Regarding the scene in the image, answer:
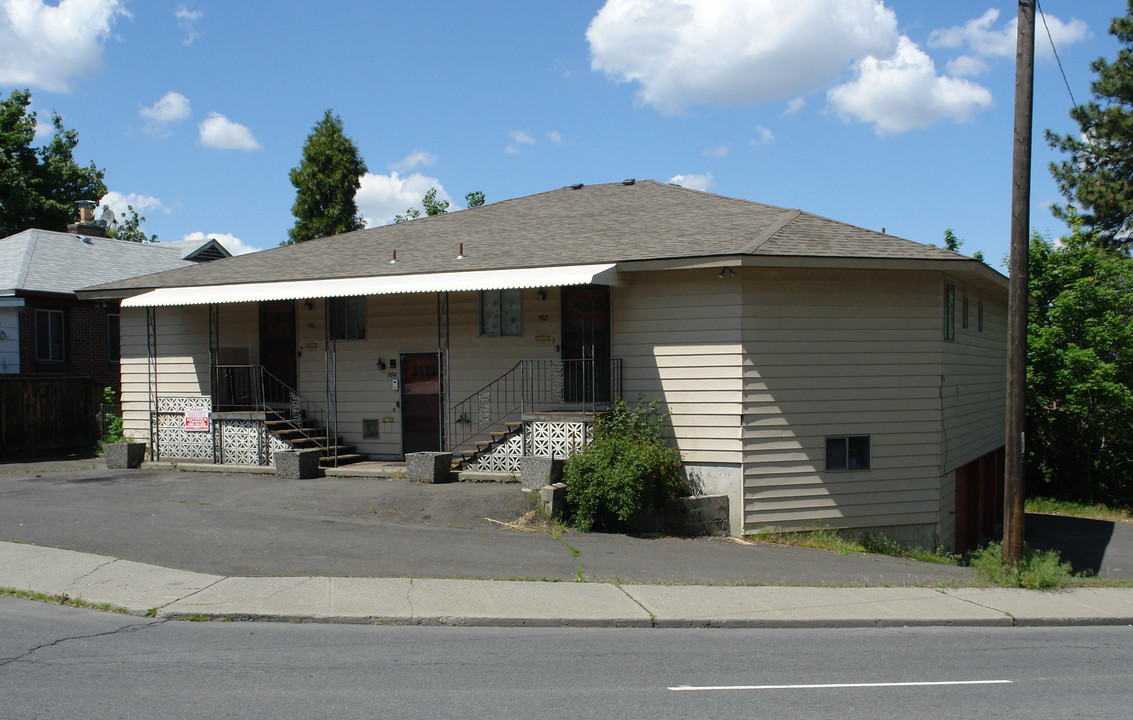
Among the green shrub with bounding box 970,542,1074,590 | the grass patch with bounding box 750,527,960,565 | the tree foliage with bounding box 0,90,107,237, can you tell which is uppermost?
the tree foliage with bounding box 0,90,107,237

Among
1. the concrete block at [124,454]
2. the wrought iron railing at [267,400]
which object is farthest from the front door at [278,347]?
the concrete block at [124,454]

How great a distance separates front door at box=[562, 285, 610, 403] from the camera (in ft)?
45.6

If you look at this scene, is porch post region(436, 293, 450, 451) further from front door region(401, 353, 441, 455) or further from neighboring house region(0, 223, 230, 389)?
neighboring house region(0, 223, 230, 389)

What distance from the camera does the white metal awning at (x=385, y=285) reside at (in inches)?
500

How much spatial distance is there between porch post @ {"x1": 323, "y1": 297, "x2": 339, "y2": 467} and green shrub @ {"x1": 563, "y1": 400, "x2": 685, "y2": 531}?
5.15 meters

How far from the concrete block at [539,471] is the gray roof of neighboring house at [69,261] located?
14785 mm

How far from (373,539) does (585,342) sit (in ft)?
17.1

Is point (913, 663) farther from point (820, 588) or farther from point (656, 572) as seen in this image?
point (656, 572)

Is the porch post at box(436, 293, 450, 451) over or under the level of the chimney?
under

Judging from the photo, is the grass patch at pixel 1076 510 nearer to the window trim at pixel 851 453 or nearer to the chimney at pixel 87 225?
the window trim at pixel 851 453

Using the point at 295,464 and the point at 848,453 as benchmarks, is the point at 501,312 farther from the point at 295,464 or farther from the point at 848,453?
the point at 848,453

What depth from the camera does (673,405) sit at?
1301 cm

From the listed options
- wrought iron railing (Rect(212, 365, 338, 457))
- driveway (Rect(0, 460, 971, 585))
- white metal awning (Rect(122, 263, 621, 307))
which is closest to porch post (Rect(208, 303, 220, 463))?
wrought iron railing (Rect(212, 365, 338, 457))

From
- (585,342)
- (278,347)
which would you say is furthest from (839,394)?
(278,347)
